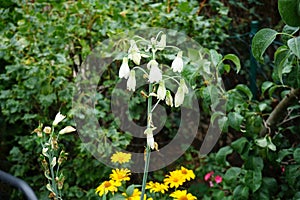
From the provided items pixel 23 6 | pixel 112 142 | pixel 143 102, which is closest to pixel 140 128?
A: pixel 143 102

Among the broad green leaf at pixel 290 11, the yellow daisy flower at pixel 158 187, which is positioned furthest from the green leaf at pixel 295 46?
the yellow daisy flower at pixel 158 187

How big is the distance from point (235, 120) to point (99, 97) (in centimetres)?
60

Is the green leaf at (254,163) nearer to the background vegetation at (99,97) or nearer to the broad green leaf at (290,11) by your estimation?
the background vegetation at (99,97)

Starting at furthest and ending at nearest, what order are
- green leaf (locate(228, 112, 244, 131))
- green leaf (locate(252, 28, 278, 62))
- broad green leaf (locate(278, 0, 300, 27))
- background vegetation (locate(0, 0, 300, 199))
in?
1. background vegetation (locate(0, 0, 300, 199))
2. green leaf (locate(228, 112, 244, 131))
3. green leaf (locate(252, 28, 278, 62))
4. broad green leaf (locate(278, 0, 300, 27))

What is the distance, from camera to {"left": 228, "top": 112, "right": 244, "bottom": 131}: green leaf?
5.38 feet

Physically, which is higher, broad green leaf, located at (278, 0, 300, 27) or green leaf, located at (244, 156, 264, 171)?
broad green leaf, located at (278, 0, 300, 27)

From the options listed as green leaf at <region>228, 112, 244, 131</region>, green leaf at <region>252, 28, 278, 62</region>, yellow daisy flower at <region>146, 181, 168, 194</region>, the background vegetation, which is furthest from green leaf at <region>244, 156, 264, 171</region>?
green leaf at <region>252, 28, 278, 62</region>

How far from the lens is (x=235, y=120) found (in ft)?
5.41

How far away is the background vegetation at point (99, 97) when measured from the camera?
5.73ft

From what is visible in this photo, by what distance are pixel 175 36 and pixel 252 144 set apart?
0.64 meters

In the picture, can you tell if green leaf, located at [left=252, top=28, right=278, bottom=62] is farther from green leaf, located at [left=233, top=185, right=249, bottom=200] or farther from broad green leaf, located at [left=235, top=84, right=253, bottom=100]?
green leaf, located at [left=233, top=185, right=249, bottom=200]

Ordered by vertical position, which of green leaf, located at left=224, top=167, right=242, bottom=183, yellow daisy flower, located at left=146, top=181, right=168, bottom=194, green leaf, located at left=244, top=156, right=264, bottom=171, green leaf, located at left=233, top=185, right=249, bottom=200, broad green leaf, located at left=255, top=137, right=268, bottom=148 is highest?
broad green leaf, located at left=255, top=137, right=268, bottom=148

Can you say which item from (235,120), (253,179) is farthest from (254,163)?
(235,120)

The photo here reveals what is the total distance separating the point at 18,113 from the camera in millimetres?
2094
